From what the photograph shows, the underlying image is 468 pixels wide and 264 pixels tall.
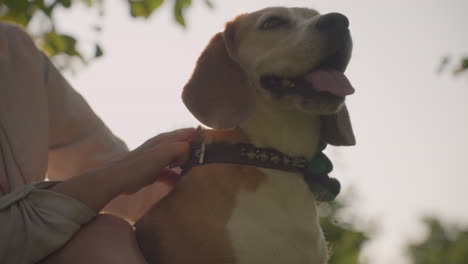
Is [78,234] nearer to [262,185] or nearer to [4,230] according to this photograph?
[4,230]

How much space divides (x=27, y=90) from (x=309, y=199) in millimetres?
1458

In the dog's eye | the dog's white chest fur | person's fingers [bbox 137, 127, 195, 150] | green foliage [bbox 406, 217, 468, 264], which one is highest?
the dog's eye

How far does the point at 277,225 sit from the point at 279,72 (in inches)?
30.1

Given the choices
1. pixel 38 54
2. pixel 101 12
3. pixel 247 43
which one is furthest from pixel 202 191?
pixel 101 12

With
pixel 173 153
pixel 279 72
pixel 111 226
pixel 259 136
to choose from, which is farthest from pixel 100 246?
pixel 279 72

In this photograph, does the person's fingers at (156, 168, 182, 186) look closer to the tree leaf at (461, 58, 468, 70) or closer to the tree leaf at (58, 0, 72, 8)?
the tree leaf at (58, 0, 72, 8)

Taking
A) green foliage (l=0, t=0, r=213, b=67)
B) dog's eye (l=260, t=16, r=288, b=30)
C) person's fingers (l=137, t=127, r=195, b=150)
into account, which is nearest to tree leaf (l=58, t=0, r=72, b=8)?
green foliage (l=0, t=0, r=213, b=67)

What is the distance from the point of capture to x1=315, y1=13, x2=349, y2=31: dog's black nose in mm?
2545

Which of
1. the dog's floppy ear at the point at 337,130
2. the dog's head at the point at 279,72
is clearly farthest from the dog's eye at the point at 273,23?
the dog's floppy ear at the point at 337,130

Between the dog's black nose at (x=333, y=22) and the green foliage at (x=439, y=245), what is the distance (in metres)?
36.0

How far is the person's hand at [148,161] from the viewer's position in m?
2.16

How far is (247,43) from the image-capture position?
2.85 m

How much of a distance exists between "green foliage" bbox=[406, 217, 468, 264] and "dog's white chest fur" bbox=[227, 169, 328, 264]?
36.1 metres

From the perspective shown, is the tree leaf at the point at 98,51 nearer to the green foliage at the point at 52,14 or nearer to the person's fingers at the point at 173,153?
the green foliage at the point at 52,14
